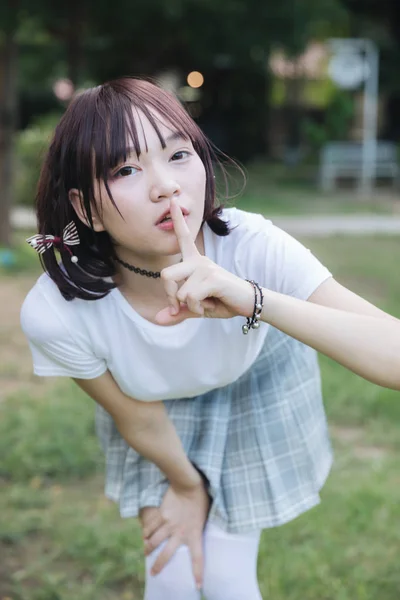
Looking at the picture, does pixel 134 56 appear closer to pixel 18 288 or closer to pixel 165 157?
pixel 18 288

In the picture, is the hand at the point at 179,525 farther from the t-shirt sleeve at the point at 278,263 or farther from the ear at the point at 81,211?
the ear at the point at 81,211

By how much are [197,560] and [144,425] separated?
1.08 feet

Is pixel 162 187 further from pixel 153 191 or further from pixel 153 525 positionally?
pixel 153 525

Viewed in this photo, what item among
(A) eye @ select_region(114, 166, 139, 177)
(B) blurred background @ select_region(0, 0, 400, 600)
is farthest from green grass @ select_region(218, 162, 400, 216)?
(A) eye @ select_region(114, 166, 139, 177)

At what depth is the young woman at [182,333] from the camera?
1.50 m

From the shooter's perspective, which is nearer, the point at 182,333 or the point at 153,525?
the point at 182,333

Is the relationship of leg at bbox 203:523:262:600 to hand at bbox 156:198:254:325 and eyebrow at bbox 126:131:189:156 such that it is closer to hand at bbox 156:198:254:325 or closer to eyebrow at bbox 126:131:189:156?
hand at bbox 156:198:254:325

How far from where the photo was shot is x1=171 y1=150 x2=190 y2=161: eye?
164 cm

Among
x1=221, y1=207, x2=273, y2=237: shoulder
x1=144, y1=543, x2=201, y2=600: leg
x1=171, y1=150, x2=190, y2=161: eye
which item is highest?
x1=171, y1=150, x2=190, y2=161: eye

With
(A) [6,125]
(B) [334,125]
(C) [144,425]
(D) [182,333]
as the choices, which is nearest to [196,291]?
(D) [182,333]

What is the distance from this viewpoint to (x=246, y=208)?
1136cm

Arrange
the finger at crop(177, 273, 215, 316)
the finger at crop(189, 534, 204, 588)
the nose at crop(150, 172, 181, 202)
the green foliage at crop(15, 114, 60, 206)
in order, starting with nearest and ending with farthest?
the finger at crop(177, 273, 215, 316) → the nose at crop(150, 172, 181, 202) → the finger at crop(189, 534, 204, 588) → the green foliage at crop(15, 114, 60, 206)

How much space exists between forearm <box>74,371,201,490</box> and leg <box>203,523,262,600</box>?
0.57 ft

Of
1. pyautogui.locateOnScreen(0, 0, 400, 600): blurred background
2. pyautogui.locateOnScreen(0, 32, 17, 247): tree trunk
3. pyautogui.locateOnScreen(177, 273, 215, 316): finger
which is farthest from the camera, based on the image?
pyautogui.locateOnScreen(0, 32, 17, 247): tree trunk
